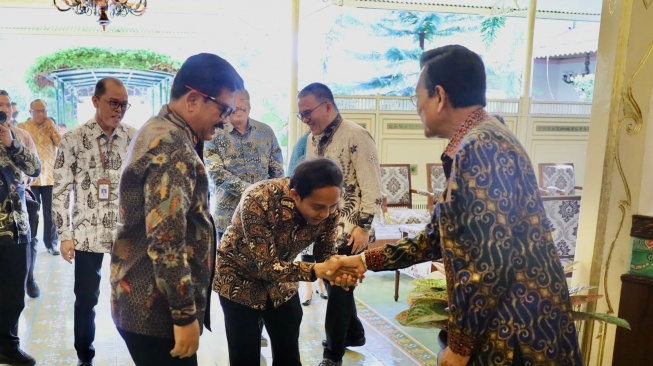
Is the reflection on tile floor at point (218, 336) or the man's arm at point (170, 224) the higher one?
the man's arm at point (170, 224)

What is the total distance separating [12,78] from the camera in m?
10.2

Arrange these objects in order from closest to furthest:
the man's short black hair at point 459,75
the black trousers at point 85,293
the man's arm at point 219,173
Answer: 1. the man's short black hair at point 459,75
2. the black trousers at point 85,293
3. the man's arm at point 219,173

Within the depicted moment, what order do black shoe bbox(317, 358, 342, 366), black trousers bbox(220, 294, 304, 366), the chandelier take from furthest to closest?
the chandelier → black shoe bbox(317, 358, 342, 366) → black trousers bbox(220, 294, 304, 366)

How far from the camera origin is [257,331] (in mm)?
1990

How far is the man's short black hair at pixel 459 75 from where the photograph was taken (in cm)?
137

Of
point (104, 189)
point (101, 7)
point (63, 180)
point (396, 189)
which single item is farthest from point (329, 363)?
point (101, 7)

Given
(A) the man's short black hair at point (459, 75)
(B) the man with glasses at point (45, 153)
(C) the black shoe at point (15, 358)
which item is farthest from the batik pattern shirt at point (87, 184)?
(B) the man with glasses at point (45, 153)

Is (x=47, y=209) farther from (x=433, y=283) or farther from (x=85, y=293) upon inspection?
(x=433, y=283)

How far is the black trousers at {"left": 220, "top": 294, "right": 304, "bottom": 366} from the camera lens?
1.96 metres

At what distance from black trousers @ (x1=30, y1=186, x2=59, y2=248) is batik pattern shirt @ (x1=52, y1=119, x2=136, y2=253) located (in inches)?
111

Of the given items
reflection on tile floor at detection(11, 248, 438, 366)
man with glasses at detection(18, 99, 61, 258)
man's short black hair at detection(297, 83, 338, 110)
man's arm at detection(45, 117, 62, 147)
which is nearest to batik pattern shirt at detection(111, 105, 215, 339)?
man's short black hair at detection(297, 83, 338, 110)

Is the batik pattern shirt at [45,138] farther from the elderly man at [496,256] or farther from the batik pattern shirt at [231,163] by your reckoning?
the elderly man at [496,256]

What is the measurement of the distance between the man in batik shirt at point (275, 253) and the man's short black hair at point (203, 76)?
1.62ft

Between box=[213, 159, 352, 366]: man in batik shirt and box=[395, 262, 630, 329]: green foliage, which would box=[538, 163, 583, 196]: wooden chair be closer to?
box=[395, 262, 630, 329]: green foliage
